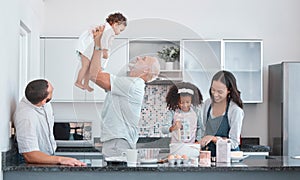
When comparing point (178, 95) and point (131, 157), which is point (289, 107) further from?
point (131, 157)

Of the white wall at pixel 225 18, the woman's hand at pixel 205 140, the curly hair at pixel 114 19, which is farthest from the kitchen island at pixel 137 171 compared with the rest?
the white wall at pixel 225 18

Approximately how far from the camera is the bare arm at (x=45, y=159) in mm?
2994

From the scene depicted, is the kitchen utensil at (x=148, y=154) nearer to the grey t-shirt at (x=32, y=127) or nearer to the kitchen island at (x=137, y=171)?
the kitchen island at (x=137, y=171)

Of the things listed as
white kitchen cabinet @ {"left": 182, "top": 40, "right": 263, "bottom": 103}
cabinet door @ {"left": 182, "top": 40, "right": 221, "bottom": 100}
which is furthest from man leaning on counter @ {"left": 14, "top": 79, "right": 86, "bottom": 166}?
white kitchen cabinet @ {"left": 182, "top": 40, "right": 263, "bottom": 103}

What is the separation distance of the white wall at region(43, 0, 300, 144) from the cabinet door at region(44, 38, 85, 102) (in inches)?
11.1

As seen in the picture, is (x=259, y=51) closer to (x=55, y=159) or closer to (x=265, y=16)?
(x=265, y=16)

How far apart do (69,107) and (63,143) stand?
1.48 feet

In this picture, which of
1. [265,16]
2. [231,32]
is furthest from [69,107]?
[265,16]

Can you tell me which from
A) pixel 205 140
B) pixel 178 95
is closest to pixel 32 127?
pixel 178 95

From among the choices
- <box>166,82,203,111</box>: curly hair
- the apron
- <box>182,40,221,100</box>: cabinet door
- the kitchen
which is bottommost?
the apron

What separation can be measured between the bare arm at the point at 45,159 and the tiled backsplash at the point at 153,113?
582mm

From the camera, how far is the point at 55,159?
3.03 m

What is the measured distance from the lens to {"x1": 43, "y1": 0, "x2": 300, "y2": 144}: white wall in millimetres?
5668

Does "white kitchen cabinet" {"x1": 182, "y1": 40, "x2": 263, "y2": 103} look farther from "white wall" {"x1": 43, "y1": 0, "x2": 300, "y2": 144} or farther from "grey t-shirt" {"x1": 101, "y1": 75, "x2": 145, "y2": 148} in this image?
"grey t-shirt" {"x1": 101, "y1": 75, "x2": 145, "y2": 148}
